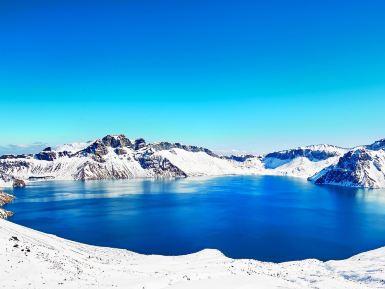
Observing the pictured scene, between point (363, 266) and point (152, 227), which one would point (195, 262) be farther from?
point (152, 227)

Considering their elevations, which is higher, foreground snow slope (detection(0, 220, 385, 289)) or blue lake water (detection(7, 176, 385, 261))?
foreground snow slope (detection(0, 220, 385, 289))

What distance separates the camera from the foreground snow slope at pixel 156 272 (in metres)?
48.0

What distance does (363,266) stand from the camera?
77.9 meters

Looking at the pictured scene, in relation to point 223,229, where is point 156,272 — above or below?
above

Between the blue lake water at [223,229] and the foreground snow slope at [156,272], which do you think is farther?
the blue lake water at [223,229]

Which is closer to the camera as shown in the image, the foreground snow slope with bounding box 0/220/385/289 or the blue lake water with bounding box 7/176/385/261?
the foreground snow slope with bounding box 0/220/385/289

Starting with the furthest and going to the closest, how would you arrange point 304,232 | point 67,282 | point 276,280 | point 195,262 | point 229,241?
point 304,232 → point 229,241 → point 195,262 → point 276,280 → point 67,282

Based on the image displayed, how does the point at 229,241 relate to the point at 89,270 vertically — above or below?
below

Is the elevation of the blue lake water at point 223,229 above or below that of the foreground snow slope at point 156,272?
below

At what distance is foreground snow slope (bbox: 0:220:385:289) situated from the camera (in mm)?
48000

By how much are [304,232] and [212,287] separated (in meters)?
100

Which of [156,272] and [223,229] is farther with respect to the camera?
[223,229]

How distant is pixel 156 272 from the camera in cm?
6134

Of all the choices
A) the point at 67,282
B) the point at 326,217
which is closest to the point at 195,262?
the point at 67,282
